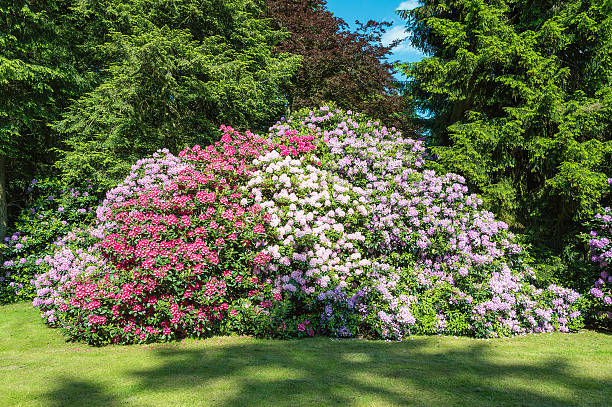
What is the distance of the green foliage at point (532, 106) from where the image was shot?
7.80m

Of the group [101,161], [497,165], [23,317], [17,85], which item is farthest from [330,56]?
[23,317]

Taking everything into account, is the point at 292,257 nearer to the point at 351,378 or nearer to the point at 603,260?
the point at 351,378

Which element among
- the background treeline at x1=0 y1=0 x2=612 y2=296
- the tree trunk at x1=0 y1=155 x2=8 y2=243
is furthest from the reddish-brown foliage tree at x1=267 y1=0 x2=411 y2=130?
the tree trunk at x1=0 y1=155 x2=8 y2=243

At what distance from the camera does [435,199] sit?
731 centimetres

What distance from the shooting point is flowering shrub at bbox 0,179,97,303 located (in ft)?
29.5

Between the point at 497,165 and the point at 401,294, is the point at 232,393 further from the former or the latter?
the point at 497,165

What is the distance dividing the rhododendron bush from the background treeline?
178 centimetres

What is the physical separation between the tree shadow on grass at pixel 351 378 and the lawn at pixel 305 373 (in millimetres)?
11

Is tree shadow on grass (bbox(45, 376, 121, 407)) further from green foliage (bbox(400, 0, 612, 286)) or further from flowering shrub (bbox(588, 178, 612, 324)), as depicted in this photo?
flowering shrub (bbox(588, 178, 612, 324))

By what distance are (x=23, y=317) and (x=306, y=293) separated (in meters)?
5.61

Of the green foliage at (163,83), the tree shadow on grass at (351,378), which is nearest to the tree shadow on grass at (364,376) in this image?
the tree shadow on grass at (351,378)

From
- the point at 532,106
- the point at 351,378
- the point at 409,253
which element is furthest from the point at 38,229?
the point at 532,106

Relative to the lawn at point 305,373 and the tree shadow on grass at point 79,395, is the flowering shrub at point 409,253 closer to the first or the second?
the lawn at point 305,373

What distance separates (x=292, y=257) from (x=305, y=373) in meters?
2.02
